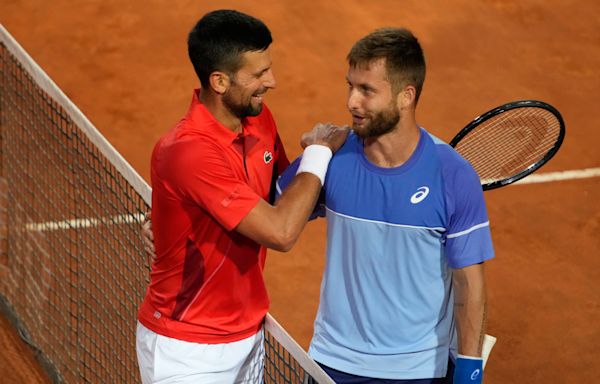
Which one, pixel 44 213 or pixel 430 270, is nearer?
pixel 430 270

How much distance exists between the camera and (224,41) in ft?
14.4

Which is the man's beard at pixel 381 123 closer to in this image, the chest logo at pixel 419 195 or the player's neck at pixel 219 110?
the chest logo at pixel 419 195

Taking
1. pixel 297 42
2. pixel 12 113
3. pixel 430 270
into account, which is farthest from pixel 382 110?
pixel 297 42

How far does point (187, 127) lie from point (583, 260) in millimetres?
4564

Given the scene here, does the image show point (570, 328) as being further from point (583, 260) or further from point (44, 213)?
point (44, 213)

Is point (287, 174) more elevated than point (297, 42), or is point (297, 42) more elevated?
point (287, 174)

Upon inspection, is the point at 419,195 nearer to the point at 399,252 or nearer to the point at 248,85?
the point at 399,252

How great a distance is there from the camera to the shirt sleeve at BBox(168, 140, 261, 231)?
4242mm

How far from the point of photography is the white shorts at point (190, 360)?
4523 millimetres

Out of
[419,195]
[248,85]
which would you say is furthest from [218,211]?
[419,195]

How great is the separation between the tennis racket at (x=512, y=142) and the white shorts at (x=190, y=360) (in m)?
1.54

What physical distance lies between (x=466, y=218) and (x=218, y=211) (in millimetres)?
1010

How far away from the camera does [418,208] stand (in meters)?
4.30

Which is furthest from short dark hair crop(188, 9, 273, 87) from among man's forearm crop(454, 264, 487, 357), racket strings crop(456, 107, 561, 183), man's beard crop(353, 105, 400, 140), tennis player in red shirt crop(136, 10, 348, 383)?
racket strings crop(456, 107, 561, 183)
